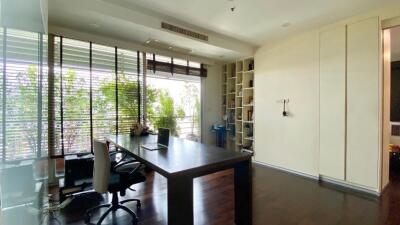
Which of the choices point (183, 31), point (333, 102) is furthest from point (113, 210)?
point (333, 102)

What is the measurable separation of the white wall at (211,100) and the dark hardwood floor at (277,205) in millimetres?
2117

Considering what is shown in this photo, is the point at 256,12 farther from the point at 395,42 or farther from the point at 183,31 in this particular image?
the point at 395,42

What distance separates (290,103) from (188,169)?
3.21 meters

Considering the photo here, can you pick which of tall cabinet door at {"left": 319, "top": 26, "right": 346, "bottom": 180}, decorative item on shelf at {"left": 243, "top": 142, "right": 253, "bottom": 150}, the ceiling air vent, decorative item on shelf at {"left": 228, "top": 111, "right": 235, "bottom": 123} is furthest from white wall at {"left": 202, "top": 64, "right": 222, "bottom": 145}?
tall cabinet door at {"left": 319, "top": 26, "right": 346, "bottom": 180}

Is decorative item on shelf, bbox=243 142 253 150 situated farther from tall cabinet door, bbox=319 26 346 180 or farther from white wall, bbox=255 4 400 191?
tall cabinet door, bbox=319 26 346 180

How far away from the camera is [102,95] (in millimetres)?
3818

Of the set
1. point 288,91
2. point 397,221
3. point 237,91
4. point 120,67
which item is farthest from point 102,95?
point 397,221

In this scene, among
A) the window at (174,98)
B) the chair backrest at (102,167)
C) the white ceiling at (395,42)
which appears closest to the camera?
the chair backrest at (102,167)

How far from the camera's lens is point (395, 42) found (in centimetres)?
423

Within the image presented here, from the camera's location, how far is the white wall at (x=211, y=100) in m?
5.57

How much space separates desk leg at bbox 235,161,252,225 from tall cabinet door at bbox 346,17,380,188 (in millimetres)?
2212

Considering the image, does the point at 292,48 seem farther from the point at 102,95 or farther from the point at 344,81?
the point at 102,95

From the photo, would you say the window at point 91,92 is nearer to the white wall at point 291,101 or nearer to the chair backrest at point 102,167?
the chair backrest at point 102,167

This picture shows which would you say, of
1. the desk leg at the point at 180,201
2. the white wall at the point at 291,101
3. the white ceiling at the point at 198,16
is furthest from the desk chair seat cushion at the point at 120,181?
the white wall at the point at 291,101
